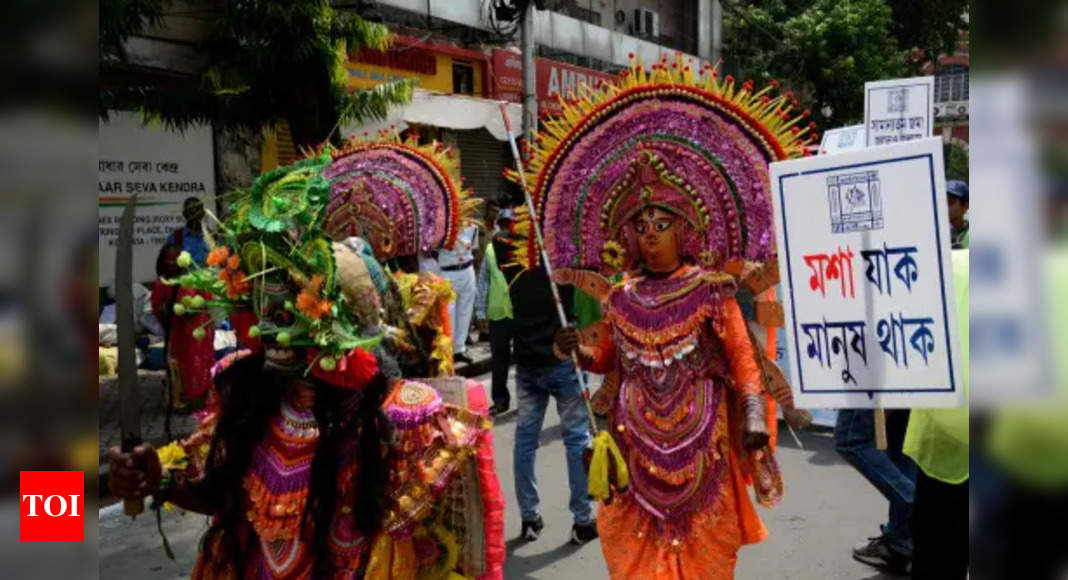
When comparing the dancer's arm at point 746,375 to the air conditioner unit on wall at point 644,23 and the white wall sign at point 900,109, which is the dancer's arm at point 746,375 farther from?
the air conditioner unit on wall at point 644,23

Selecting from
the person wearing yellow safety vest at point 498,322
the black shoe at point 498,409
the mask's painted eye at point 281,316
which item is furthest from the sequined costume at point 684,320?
the black shoe at point 498,409

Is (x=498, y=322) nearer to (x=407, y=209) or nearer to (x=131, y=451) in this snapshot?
(x=407, y=209)

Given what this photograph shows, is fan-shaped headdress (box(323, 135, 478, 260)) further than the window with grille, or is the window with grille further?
the window with grille

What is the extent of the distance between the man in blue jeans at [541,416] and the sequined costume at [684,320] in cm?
160

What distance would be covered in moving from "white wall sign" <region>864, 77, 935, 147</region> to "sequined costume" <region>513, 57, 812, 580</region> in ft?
6.69

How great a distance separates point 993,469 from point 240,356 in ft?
8.36

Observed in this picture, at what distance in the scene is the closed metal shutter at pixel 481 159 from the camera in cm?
1516

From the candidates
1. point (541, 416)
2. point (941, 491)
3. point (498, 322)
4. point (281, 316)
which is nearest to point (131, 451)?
point (281, 316)

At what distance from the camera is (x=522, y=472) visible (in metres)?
5.55

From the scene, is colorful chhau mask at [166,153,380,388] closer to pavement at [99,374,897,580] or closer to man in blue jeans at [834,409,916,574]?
pavement at [99,374,897,580]

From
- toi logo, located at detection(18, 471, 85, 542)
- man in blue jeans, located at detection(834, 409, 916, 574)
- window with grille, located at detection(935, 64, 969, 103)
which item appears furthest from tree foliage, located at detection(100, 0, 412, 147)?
window with grille, located at detection(935, 64, 969, 103)

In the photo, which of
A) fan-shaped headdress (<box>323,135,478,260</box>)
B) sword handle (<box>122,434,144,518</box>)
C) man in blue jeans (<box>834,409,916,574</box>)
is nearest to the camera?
sword handle (<box>122,434,144,518</box>)

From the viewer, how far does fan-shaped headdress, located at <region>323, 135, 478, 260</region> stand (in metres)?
4.94

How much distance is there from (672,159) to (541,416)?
2233mm
